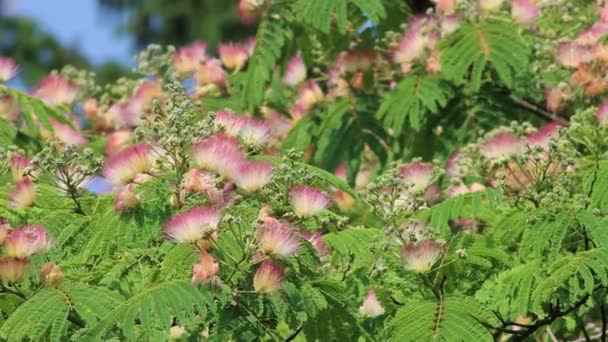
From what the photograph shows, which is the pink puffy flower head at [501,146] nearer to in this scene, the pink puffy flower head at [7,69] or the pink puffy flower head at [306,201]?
the pink puffy flower head at [306,201]

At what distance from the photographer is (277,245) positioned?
14.5 ft

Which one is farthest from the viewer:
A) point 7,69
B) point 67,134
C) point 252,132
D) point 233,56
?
point 233,56

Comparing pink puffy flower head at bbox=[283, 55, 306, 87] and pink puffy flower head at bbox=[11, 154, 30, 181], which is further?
pink puffy flower head at bbox=[283, 55, 306, 87]

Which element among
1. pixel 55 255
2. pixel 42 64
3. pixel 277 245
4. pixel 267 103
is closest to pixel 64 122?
pixel 267 103

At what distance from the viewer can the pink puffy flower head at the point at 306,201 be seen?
183 inches

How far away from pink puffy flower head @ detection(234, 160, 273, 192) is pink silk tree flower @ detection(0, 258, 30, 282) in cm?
66

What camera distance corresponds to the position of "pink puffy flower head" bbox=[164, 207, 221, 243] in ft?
14.4

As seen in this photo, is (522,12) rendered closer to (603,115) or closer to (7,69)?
(603,115)

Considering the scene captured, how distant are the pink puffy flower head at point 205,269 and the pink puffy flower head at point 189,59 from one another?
313 centimetres

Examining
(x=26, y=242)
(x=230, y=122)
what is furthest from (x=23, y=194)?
(x=230, y=122)

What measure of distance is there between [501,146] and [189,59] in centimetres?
233

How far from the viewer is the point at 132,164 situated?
4.77m

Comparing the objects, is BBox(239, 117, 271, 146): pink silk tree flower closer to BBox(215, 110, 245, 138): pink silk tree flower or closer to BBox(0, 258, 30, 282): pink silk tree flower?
BBox(215, 110, 245, 138): pink silk tree flower

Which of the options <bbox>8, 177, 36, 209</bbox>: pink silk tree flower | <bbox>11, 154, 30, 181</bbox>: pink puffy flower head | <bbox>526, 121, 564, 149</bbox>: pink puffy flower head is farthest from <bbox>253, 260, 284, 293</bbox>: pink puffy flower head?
<bbox>526, 121, 564, 149</bbox>: pink puffy flower head
